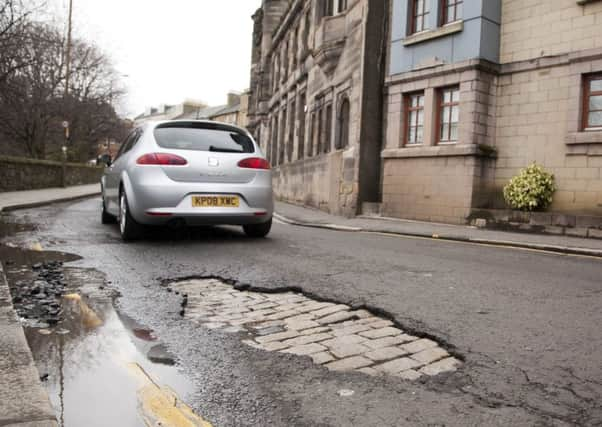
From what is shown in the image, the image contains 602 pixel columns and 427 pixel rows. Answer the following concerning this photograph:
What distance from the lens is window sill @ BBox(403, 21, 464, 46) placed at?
14.3 meters

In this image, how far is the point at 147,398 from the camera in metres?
2.53

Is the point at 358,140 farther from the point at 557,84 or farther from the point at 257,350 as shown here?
the point at 257,350

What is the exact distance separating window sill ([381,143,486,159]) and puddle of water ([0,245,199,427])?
37.1 ft

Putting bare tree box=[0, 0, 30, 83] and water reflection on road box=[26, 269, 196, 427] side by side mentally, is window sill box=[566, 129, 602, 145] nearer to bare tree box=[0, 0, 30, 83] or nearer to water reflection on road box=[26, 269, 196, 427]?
water reflection on road box=[26, 269, 196, 427]

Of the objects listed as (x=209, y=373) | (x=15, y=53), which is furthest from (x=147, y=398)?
(x=15, y=53)

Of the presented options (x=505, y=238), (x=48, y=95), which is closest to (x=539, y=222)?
(x=505, y=238)

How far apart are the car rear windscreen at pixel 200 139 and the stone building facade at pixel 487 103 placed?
7.77 m

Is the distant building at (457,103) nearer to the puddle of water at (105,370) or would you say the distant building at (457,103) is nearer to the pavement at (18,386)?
the puddle of water at (105,370)

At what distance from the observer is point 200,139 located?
787 centimetres

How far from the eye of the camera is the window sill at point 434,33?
1430 centimetres

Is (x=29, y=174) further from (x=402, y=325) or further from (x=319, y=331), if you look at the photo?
(x=402, y=325)

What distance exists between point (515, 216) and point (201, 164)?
26.8 feet

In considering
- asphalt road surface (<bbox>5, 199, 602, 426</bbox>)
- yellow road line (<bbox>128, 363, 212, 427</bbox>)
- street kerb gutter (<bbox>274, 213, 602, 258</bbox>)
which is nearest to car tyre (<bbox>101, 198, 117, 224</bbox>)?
asphalt road surface (<bbox>5, 199, 602, 426</bbox>)

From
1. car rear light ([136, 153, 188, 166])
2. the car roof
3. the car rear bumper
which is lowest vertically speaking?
the car rear bumper
